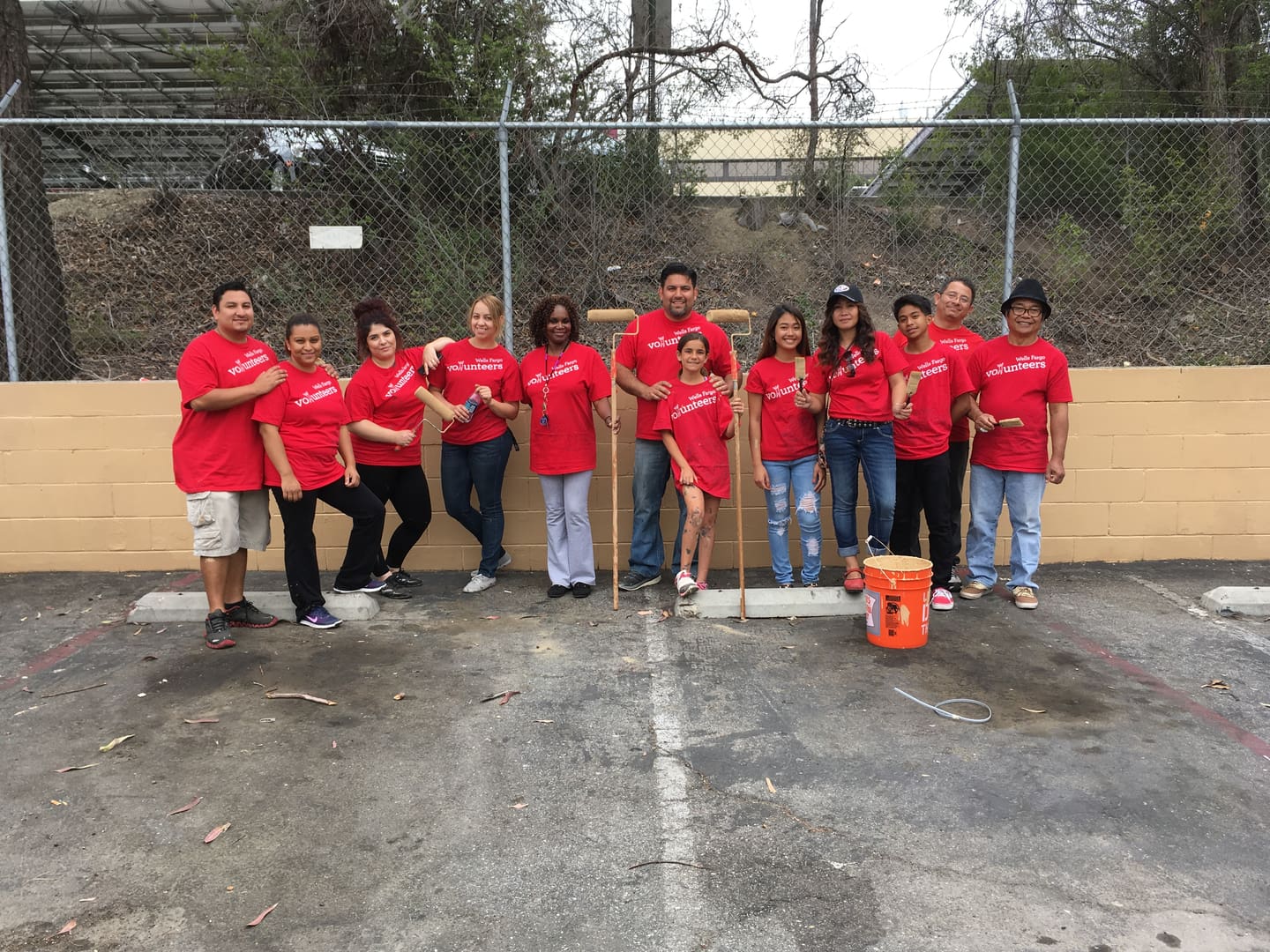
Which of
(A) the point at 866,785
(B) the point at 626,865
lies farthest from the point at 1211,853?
(B) the point at 626,865

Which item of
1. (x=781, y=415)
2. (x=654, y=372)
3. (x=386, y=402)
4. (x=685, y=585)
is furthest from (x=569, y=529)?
(x=781, y=415)

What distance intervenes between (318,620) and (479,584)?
1143mm

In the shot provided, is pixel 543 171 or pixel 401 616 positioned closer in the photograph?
pixel 401 616

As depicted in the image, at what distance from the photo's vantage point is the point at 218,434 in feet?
16.6

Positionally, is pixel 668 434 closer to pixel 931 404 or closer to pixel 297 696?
pixel 931 404

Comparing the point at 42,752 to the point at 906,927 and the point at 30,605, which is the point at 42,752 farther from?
the point at 906,927

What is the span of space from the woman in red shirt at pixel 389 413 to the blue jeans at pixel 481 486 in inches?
6.9

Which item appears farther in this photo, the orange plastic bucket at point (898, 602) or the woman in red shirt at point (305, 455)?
the woman in red shirt at point (305, 455)

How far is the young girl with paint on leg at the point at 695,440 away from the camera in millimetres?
5633

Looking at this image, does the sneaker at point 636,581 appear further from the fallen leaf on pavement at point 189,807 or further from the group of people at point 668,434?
the fallen leaf on pavement at point 189,807

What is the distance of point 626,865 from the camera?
2.99 m

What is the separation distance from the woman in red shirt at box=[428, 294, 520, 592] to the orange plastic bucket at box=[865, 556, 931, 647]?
249 centimetres

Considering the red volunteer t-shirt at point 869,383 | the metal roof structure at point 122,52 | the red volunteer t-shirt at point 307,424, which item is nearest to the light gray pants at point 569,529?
the red volunteer t-shirt at point 307,424

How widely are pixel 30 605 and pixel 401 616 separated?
2.46 metres
